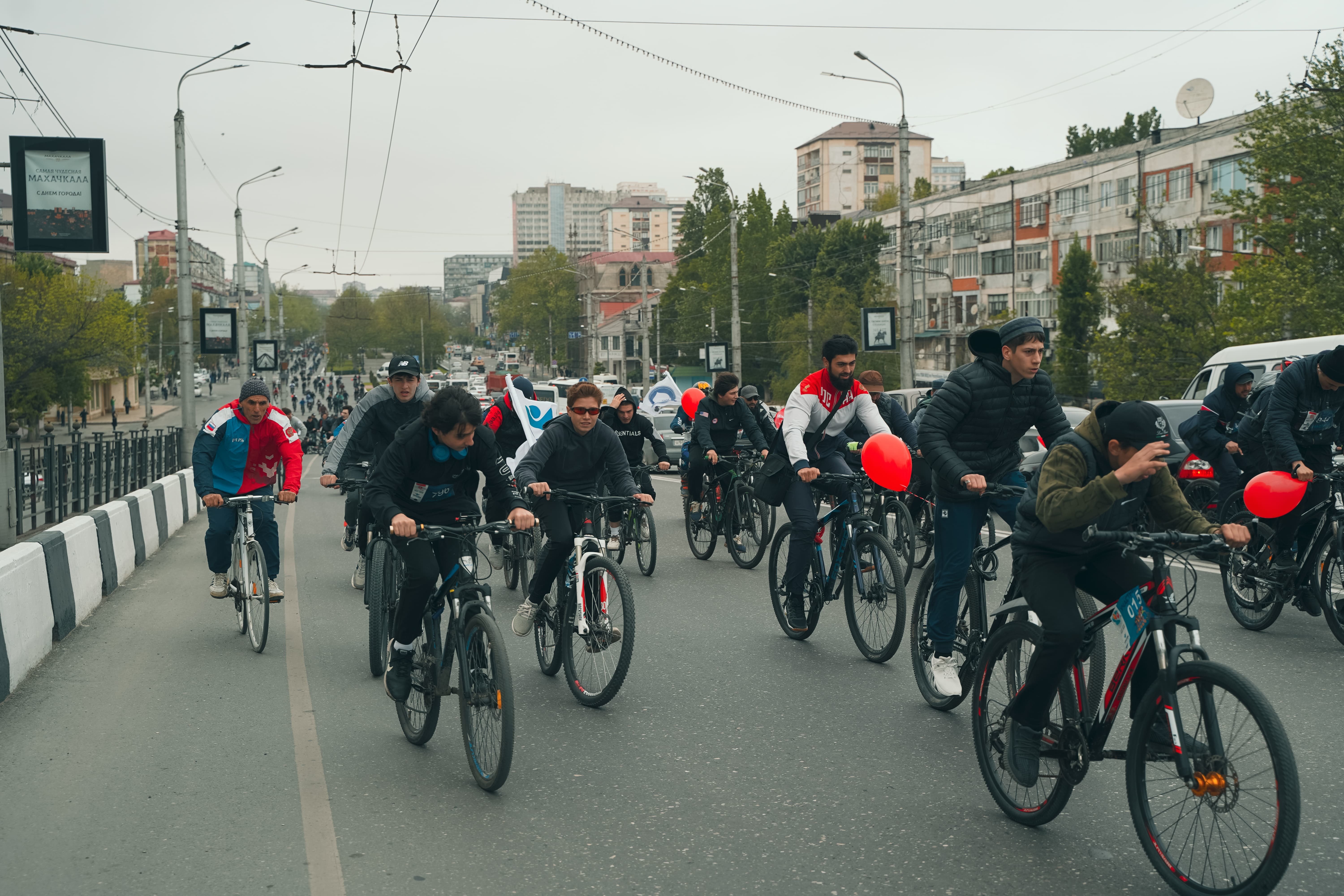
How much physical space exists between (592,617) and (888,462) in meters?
1.73

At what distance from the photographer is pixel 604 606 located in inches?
254

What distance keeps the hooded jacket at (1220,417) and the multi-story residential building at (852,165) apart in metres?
112

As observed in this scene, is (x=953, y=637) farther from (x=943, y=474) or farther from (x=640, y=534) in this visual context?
(x=640, y=534)

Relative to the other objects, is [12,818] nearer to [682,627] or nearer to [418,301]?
[682,627]

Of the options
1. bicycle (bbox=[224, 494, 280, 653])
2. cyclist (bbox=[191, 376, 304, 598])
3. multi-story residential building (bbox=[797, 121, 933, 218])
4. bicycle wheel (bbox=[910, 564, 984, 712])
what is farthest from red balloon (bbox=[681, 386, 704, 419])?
multi-story residential building (bbox=[797, 121, 933, 218])

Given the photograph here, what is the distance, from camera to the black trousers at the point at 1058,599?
430 centimetres

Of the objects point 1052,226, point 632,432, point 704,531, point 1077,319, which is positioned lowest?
point 704,531

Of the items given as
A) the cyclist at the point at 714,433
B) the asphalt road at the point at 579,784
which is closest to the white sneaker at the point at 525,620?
the asphalt road at the point at 579,784

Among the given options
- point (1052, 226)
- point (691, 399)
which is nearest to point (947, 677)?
point (691, 399)

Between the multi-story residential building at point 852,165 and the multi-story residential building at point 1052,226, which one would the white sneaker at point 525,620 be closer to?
the multi-story residential building at point 1052,226

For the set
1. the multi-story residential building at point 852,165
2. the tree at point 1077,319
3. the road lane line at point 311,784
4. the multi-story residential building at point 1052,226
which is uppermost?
the multi-story residential building at point 852,165

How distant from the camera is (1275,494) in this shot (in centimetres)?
421

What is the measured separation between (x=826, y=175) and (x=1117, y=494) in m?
122

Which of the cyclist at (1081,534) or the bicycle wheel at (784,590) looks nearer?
the cyclist at (1081,534)
